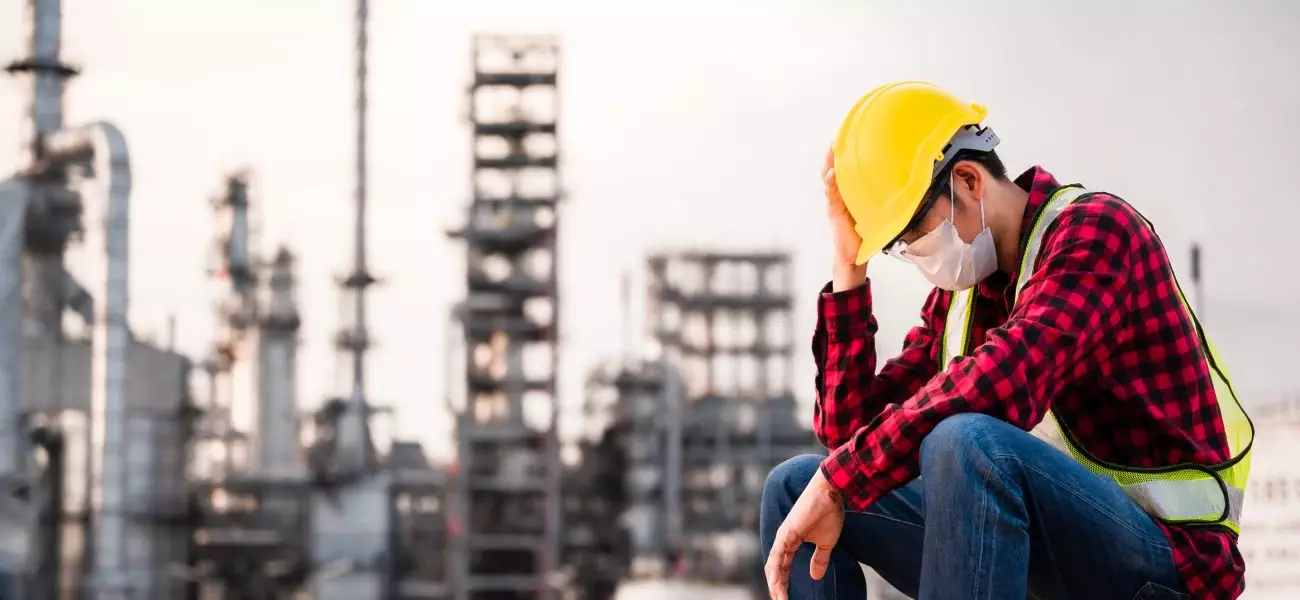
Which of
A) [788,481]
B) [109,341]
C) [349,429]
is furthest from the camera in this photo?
[349,429]

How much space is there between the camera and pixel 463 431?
20.0 m

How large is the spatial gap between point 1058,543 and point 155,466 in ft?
51.6

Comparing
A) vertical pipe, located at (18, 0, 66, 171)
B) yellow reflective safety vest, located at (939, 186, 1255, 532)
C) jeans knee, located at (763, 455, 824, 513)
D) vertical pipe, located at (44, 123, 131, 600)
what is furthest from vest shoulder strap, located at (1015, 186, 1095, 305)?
vertical pipe, located at (18, 0, 66, 171)

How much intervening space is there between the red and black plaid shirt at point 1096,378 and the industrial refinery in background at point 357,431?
8.82m

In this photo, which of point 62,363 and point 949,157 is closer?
point 949,157

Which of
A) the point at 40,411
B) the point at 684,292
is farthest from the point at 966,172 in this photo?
the point at 684,292

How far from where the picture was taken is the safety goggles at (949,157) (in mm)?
1732

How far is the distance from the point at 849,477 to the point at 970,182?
1.33ft

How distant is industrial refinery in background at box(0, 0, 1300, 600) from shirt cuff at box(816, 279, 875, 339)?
8688 mm

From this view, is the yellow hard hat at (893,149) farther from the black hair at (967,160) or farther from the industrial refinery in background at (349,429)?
the industrial refinery in background at (349,429)

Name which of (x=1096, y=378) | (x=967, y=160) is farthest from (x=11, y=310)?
(x=1096, y=378)

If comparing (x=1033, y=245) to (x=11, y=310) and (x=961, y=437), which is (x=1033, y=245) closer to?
(x=961, y=437)

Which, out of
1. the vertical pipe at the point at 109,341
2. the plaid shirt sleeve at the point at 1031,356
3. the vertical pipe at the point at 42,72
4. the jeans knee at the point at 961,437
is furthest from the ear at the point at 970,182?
the vertical pipe at the point at 42,72

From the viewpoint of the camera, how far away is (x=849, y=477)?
1.59 metres
